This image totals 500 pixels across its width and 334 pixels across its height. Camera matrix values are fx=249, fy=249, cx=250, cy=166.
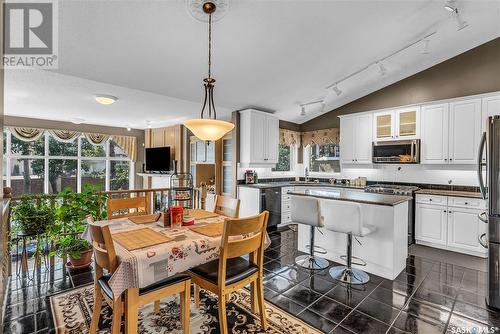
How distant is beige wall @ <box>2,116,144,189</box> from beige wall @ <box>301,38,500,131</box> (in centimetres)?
641

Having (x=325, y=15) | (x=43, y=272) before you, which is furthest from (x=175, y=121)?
(x=325, y=15)

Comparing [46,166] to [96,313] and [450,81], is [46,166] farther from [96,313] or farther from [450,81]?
[450,81]

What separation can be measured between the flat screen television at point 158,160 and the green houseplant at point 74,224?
3602 mm

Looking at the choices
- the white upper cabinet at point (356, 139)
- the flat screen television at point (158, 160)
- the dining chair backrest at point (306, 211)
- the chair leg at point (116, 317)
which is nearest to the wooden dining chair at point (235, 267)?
the chair leg at point (116, 317)

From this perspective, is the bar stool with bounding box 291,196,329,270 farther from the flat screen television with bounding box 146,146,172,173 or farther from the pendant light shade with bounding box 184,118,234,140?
the flat screen television with bounding box 146,146,172,173

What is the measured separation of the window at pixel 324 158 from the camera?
19.7ft

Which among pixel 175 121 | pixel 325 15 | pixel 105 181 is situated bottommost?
pixel 105 181

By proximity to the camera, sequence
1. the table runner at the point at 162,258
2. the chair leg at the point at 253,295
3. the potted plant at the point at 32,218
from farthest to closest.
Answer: the potted plant at the point at 32,218, the chair leg at the point at 253,295, the table runner at the point at 162,258

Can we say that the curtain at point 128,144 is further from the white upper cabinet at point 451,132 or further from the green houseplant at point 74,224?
the white upper cabinet at point 451,132

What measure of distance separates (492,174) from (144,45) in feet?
12.4

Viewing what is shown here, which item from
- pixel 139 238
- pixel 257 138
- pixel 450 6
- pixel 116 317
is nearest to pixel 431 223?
pixel 450 6

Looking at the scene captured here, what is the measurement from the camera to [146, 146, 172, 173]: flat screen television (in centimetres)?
688

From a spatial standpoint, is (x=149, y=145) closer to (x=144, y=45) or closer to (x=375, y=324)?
(x=144, y=45)

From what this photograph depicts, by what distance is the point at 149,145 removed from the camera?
7.59 meters
